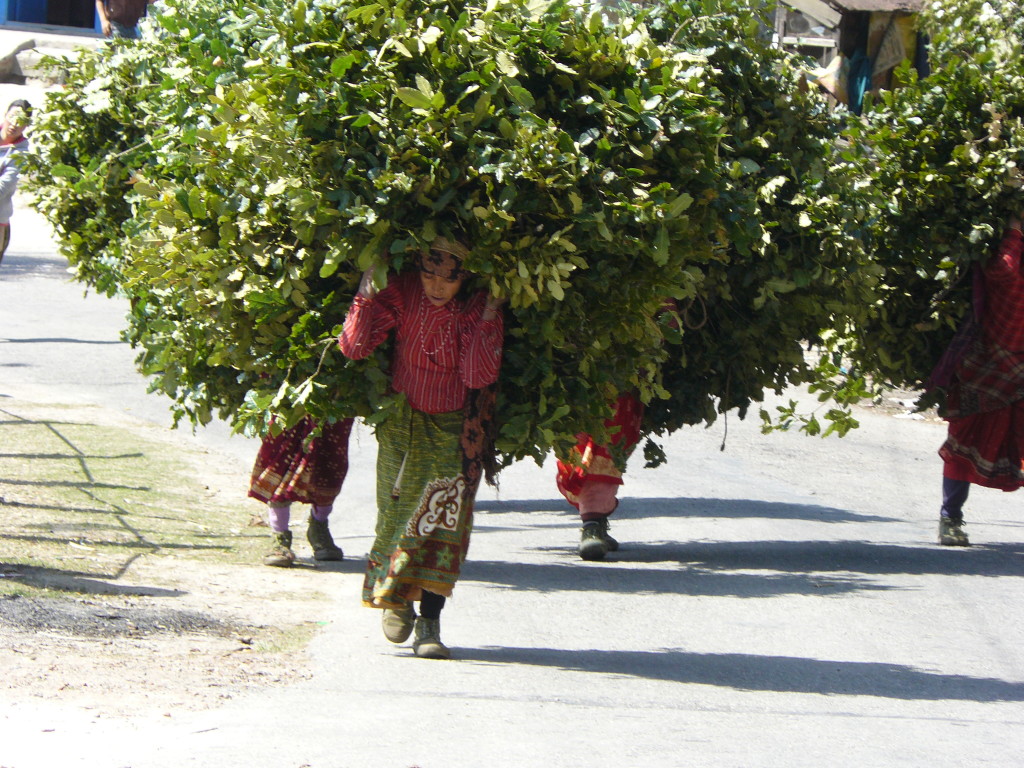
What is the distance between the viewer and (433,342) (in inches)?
196

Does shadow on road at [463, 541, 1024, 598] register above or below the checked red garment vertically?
below

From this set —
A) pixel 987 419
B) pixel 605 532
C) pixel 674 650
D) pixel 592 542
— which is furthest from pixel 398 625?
pixel 987 419

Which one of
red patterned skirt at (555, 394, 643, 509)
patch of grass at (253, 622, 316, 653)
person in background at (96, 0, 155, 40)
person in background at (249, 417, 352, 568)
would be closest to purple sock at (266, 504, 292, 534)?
person in background at (249, 417, 352, 568)

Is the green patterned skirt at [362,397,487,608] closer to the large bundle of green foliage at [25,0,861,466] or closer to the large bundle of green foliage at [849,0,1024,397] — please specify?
the large bundle of green foliage at [25,0,861,466]

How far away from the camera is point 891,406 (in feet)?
43.0

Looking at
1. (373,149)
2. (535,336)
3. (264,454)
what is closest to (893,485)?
(264,454)

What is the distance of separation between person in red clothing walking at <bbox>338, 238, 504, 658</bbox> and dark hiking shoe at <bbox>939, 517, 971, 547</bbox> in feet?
12.4

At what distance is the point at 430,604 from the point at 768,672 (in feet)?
4.29

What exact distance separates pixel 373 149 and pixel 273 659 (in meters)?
1.85

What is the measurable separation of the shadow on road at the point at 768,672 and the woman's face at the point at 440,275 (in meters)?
1.38

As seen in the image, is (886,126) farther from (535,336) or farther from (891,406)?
(891,406)

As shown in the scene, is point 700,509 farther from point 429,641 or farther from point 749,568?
point 429,641

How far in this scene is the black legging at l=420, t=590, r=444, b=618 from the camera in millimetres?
5176

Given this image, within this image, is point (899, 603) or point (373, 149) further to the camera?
point (899, 603)
